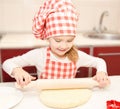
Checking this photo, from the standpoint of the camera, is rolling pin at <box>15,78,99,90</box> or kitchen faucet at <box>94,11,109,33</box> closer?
rolling pin at <box>15,78,99,90</box>

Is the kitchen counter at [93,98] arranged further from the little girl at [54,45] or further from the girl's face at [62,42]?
the girl's face at [62,42]

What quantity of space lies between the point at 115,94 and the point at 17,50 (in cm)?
108

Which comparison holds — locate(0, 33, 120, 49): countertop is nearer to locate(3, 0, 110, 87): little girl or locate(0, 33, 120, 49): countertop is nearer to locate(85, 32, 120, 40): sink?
locate(85, 32, 120, 40): sink

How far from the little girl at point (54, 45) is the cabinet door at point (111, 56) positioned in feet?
2.50

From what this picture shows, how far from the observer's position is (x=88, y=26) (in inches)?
95.7

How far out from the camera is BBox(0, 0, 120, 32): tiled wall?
7.26 feet

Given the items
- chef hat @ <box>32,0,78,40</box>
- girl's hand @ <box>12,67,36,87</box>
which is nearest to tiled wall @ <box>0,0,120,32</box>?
chef hat @ <box>32,0,78,40</box>

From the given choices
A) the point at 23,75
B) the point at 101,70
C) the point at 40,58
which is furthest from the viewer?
the point at 40,58

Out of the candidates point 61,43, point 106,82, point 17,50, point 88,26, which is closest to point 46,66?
point 61,43

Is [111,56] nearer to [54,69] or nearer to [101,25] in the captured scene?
[101,25]

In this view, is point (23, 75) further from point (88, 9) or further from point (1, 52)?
point (88, 9)

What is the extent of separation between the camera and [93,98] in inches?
36.6

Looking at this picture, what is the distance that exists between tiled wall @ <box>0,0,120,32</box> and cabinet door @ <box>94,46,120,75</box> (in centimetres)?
53

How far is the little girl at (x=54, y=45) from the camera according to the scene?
1.01 metres
